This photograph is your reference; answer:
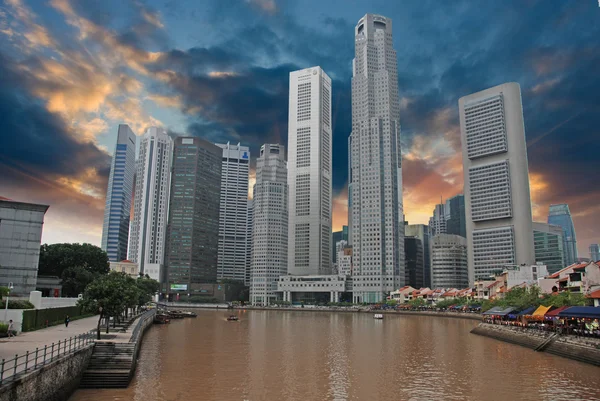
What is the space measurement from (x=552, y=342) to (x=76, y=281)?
10650cm

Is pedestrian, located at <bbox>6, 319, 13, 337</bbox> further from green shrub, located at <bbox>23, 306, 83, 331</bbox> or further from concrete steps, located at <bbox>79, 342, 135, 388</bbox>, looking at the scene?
Result: concrete steps, located at <bbox>79, 342, 135, 388</bbox>

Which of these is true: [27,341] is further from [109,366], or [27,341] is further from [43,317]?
[43,317]

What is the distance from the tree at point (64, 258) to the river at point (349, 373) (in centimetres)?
6736

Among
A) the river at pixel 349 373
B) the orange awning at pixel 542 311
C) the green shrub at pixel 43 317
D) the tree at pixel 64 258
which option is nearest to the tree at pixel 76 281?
the tree at pixel 64 258

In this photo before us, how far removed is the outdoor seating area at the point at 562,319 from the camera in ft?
211

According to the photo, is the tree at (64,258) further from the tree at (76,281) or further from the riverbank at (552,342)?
the riverbank at (552,342)

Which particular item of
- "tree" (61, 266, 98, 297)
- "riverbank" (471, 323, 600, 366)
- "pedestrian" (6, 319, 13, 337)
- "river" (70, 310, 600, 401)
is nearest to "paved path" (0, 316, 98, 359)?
"pedestrian" (6, 319, 13, 337)

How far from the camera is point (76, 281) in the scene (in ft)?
398

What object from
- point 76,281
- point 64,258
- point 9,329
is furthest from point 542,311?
point 64,258

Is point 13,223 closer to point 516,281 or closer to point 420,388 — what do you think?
A: point 420,388

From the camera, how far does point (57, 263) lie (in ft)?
432

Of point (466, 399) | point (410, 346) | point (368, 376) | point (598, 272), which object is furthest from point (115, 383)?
point (598, 272)

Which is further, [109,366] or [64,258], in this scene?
[64,258]

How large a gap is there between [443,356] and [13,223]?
80.3m
